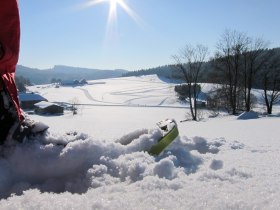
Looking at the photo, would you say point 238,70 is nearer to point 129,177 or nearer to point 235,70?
point 235,70

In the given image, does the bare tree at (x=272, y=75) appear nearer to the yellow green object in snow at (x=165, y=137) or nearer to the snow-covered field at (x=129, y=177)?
the yellow green object in snow at (x=165, y=137)

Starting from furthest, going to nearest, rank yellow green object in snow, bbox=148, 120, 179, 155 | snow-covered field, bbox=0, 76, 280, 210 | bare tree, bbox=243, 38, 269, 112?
bare tree, bbox=243, 38, 269, 112 → yellow green object in snow, bbox=148, 120, 179, 155 → snow-covered field, bbox=0, 76, 280, 210

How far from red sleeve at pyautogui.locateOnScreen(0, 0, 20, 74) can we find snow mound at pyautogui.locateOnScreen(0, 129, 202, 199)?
1.92 feet

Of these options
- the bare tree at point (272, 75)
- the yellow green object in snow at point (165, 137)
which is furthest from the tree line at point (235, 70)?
Result: the yellow green object in snow at point (165, 137)

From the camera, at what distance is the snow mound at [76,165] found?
6.60 feet

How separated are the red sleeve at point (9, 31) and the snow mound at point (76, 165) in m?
0.58

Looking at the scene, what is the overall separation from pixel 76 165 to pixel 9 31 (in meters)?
1.03

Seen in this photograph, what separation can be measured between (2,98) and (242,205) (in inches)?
65.8

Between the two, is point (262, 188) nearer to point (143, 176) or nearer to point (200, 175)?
point (200, 175)

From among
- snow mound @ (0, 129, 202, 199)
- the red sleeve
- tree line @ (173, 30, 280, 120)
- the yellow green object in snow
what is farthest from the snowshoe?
tree line @ (173, 30, 280, 120)

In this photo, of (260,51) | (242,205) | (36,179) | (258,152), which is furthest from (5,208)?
(260,51)

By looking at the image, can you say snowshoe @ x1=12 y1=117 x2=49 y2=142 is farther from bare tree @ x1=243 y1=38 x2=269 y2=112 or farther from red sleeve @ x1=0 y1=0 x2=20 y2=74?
bare tree @ x1=243 y1=38 x2=269 y2=112

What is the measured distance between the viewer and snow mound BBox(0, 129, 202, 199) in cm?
201

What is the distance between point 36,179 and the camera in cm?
221
